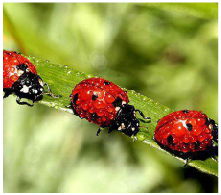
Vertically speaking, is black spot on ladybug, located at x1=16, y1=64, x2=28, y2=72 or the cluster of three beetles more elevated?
black spot on ladybug, located at x1=16, y1=64, x2=28, y2=72

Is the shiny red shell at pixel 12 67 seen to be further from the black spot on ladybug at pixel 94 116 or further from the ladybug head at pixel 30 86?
the black spot on ladybug at pixel 94 116

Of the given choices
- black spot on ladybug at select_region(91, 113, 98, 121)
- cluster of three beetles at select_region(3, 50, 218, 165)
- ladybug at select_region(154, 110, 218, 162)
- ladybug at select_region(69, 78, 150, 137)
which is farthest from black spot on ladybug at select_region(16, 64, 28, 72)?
ladybug at select_region(154, 110, 218, 162)

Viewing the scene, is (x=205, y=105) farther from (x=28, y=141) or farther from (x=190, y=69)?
(x=28, y=141)

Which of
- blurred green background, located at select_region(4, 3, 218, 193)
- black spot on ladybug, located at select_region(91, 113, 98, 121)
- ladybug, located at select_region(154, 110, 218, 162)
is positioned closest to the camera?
ladybug, located at select_region(154, 110, 218, 162)

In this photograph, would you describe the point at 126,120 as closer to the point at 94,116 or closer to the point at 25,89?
the point at 94,116

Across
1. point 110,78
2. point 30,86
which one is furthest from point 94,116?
point 110,78

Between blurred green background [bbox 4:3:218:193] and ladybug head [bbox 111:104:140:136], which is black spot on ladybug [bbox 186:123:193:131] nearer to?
ladybug head [bbox 111:104:140:136]

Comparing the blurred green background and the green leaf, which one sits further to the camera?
the blurred green background
